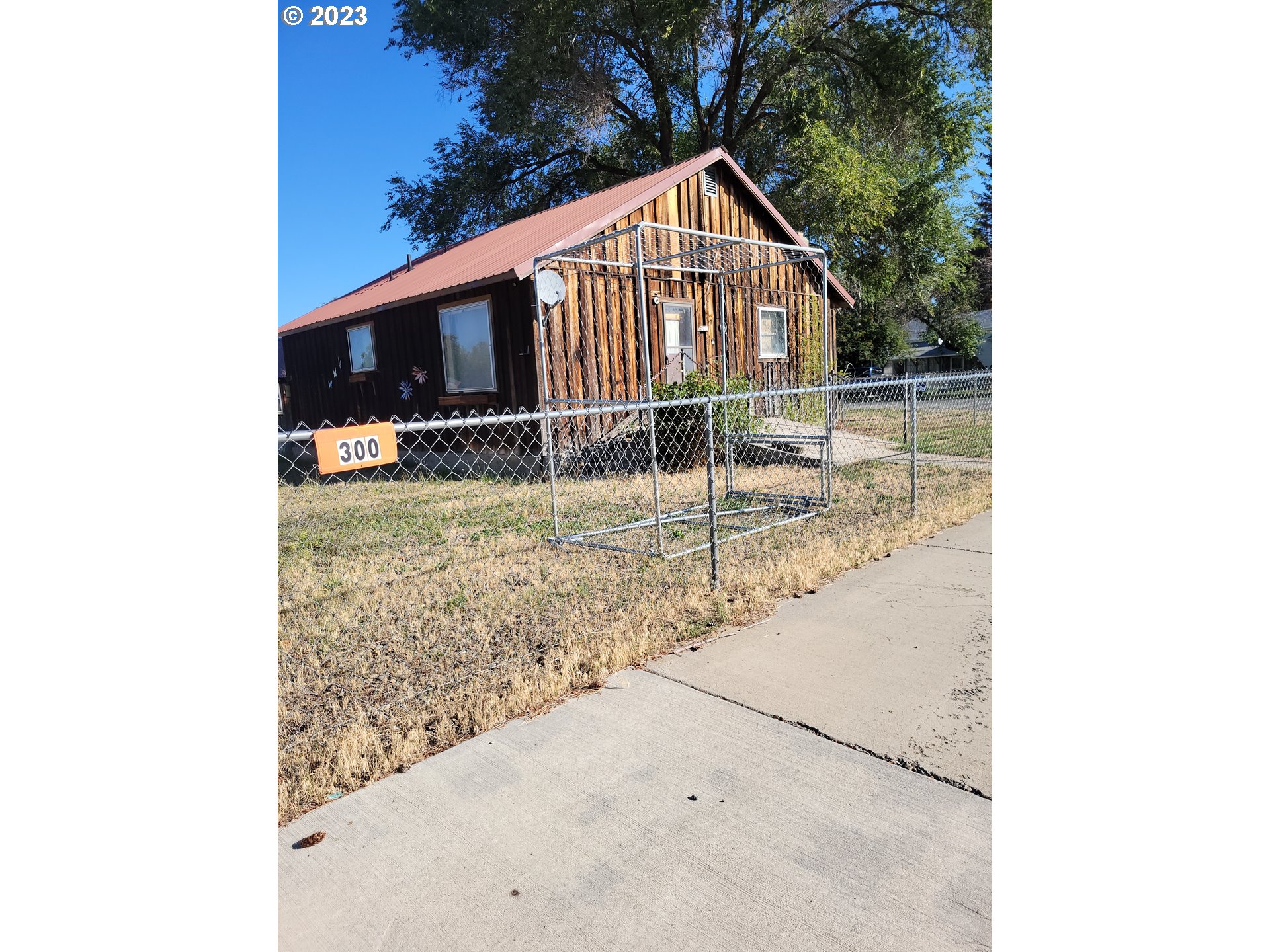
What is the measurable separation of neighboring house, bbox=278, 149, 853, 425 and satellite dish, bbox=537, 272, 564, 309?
818 mm

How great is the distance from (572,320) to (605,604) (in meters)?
5.89

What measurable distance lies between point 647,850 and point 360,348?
38.4 feet

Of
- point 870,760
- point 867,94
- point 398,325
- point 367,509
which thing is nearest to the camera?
point 870,760

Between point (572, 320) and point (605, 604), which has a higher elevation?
point (572, 320)

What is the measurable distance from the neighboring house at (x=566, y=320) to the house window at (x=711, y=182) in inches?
0.8

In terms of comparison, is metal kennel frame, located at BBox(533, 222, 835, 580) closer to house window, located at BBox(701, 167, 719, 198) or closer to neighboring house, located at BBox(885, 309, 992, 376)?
house window, located at BBox(701, 167, 719, 198)

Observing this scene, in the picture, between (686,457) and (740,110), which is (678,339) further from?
(740,110)

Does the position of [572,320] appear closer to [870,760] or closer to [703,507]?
[703,507]

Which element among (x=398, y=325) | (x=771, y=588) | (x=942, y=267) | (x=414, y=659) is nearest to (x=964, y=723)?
(x=771, y=588)

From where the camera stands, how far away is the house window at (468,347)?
9.68m

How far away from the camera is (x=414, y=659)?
10.6 feet

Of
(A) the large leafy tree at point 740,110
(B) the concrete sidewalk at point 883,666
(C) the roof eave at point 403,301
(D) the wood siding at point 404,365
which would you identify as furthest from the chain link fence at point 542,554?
(A) the large leafy tree at point 740,110

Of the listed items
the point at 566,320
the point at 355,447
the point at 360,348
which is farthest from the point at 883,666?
the point at 360,348

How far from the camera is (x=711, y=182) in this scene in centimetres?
1063
